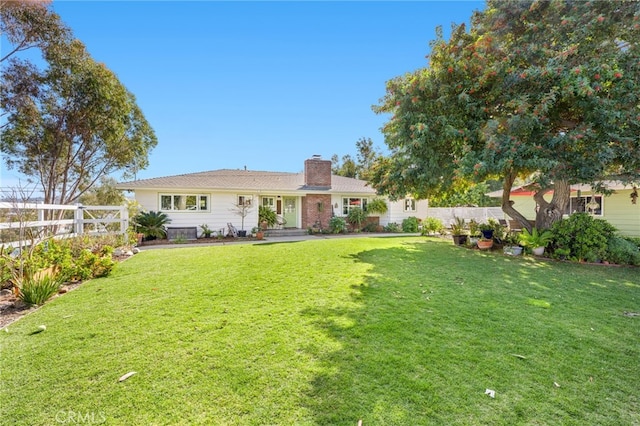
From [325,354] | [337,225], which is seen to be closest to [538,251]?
[325,354]

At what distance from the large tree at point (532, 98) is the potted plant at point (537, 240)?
1283mm

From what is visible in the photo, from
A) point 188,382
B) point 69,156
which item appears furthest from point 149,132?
point 188,382

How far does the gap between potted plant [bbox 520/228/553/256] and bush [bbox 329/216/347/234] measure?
9565mm

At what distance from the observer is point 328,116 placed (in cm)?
2156

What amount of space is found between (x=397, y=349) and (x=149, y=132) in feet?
64.1

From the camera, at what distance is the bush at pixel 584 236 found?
27.2ft

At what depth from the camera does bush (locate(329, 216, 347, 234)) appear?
1747 centimetres

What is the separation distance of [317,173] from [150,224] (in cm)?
1012

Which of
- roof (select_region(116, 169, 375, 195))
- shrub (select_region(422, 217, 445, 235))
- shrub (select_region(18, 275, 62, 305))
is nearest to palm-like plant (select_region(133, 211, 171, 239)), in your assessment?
roof (select_region(116, 169, 375, 195))

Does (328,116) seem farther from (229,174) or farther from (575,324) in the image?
(575,324)

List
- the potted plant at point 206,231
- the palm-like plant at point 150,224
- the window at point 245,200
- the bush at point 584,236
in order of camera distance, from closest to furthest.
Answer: the bush at point 584,236 → the palm-like plant at point 150,224 → the potted plant at point 206,231 → the window at point 245,200

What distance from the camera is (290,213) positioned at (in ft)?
62.0

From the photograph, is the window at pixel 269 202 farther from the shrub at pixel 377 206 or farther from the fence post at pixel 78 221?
the fence post at pixel 78 221
